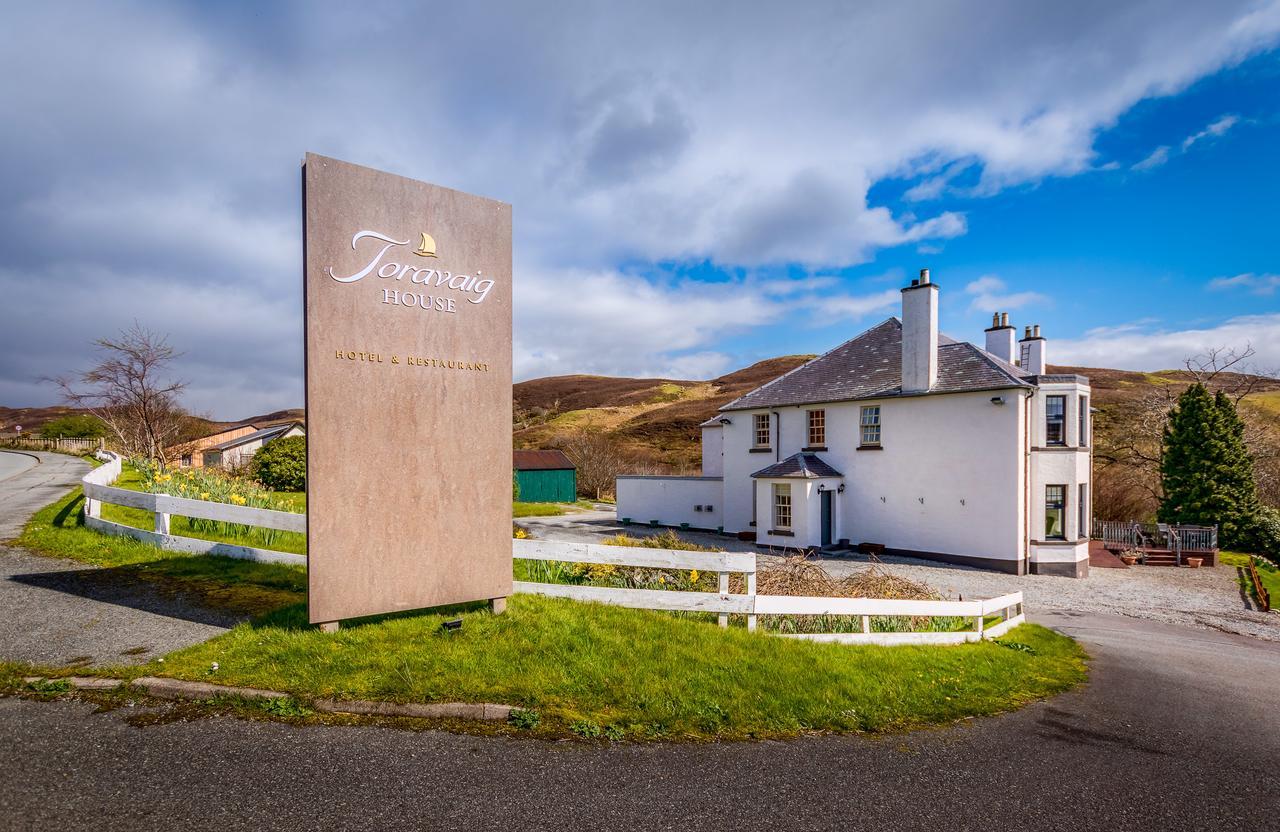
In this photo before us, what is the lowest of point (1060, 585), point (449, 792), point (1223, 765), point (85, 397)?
point (1060, 585)

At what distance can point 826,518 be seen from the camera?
24031mm

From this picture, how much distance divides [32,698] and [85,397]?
25.4 meters

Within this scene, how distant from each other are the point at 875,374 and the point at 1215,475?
48.5 ft

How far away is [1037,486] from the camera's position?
822 inches

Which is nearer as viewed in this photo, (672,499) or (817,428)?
(817,428)

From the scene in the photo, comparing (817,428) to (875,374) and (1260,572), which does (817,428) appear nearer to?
(875,374)

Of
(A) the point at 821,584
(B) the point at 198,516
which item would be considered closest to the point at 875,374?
(A) the point at 821,584

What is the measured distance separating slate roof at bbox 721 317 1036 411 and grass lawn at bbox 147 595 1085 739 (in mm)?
15544

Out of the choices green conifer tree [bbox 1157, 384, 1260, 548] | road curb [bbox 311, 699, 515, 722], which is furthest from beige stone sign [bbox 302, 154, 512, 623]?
green conifer tree [bbox 1157, 384, 1260, 548]

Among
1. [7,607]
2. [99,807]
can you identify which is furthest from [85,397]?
[99,807]

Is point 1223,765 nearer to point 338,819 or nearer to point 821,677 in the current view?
point 821,677

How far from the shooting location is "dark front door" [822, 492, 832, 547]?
24.0 meters

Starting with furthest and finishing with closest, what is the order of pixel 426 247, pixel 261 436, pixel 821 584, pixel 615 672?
pixel 261 436
pixel 821 584
pixel 426 247
pixel 615 672

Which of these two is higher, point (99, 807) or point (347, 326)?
point (347, 326)
